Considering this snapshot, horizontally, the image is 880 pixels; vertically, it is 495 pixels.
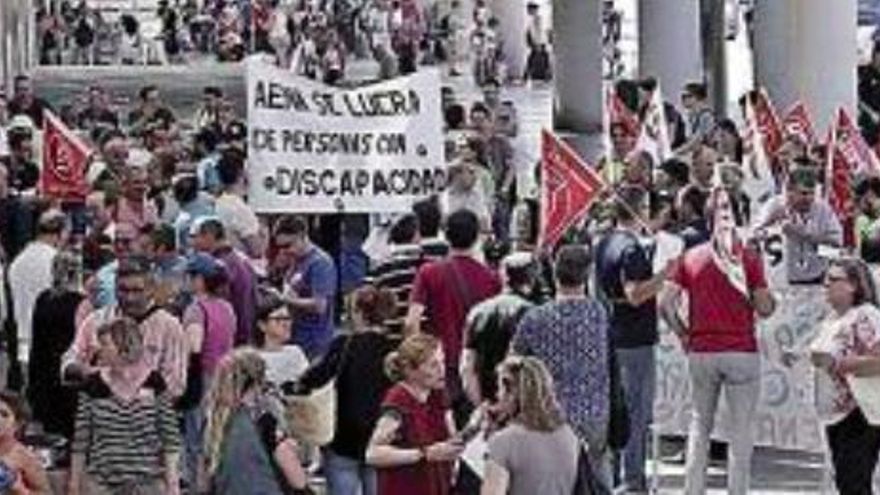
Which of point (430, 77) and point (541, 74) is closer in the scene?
point (430, 77)

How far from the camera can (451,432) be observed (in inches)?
498

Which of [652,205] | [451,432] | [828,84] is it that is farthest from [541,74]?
[451,432]

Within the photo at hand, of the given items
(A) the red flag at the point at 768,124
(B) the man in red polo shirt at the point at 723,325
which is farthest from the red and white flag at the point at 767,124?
(B) the man in red polo shirt at the point at 723,325

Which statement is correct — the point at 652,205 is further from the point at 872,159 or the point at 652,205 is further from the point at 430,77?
the point at 872,159

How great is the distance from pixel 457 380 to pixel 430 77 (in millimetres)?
3008

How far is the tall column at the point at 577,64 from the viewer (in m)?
46.2

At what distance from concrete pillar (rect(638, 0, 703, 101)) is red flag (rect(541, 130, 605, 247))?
2444cm

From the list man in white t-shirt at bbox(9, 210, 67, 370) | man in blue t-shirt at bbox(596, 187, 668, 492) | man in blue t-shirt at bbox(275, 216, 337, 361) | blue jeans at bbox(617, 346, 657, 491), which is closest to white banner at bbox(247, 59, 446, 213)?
man in white t-shirt at bbox(9, 210, 67, 370)

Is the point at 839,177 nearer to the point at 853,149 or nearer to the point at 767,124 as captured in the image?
the point at 853,149

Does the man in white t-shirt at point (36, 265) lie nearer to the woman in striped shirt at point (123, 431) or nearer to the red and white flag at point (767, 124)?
the woman in striped shirt at point (123, 431)

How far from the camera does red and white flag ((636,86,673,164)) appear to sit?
2119 cm

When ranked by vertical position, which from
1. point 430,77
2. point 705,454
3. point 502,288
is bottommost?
point 705,454

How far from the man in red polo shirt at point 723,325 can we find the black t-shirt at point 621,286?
26 cm

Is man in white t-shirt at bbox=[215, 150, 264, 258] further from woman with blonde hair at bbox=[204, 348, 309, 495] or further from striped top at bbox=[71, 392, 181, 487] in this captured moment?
woman with blonde hair at bbox=[204, 348, 309, 495]
